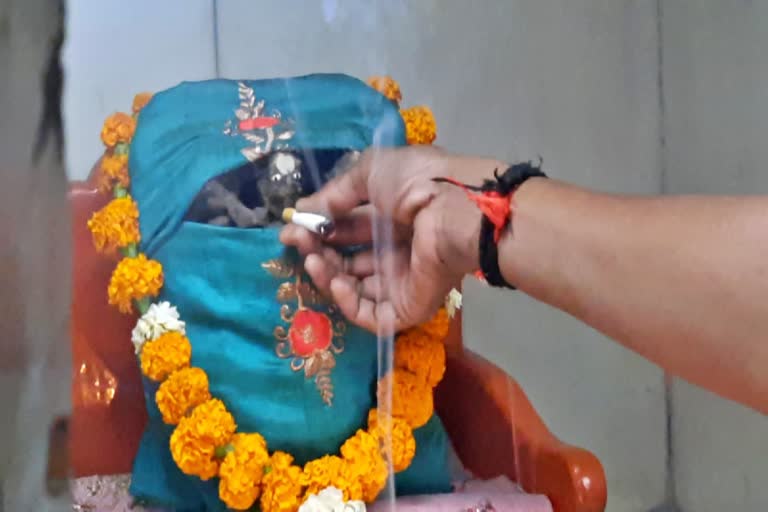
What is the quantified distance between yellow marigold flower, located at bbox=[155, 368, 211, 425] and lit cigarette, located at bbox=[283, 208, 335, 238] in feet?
0.60

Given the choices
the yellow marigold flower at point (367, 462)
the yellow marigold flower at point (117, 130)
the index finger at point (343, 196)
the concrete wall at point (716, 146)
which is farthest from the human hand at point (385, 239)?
the concrete wall at point (716, 146)

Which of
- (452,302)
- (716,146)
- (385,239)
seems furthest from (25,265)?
(716,146)

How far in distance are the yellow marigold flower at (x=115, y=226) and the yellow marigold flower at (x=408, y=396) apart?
0.31 metres

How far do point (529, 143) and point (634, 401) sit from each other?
438mm

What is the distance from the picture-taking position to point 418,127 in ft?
2.89

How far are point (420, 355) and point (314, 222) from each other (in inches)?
7.4

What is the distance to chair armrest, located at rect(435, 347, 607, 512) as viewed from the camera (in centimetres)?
74

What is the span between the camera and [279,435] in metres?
0.76

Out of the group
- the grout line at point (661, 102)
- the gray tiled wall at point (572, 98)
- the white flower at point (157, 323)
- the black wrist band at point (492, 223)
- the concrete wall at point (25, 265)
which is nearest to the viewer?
the concrete wall at point (25, 265)

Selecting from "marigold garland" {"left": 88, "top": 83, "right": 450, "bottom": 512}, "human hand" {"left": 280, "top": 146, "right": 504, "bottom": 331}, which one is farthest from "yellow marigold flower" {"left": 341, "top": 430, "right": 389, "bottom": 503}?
"human hand" {"left": 280, "top": 146, "right": 504, "bottom": 331}

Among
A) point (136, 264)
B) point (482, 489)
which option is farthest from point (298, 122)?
point (482, 489)

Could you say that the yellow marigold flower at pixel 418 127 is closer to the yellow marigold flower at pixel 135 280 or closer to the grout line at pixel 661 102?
the yellow marigold flower at pixel 135 280

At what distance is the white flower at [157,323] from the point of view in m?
0.77

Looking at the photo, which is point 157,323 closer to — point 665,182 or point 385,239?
point 385,239
